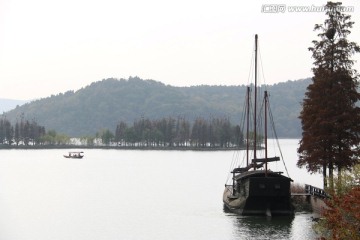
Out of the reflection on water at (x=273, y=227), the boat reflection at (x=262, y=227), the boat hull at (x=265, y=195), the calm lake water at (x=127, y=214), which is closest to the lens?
the reflection on water at (x=273, y=227)

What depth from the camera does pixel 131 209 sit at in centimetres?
7606

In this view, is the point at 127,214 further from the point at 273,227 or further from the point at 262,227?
the point at 273,227

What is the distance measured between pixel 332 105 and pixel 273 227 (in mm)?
12988

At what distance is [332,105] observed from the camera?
59438 mm

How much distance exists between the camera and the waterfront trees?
5894 centimetres

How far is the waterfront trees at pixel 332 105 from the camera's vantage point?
193 feet

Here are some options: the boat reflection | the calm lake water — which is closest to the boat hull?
the boat reflection

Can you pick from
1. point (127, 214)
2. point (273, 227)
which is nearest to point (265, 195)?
point (273, 227)

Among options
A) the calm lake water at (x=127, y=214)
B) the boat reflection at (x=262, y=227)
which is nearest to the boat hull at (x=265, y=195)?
the boat reflection at (x=262, y=227)

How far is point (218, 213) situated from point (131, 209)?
42.3 feet

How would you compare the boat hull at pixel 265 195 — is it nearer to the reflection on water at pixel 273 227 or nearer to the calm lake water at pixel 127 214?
the reflection on water at pixel 273 227

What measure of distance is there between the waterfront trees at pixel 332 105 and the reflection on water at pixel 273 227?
218 inches

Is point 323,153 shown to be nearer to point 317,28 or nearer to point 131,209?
point 317,28

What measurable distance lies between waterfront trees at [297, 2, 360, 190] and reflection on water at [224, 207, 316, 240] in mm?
5545
